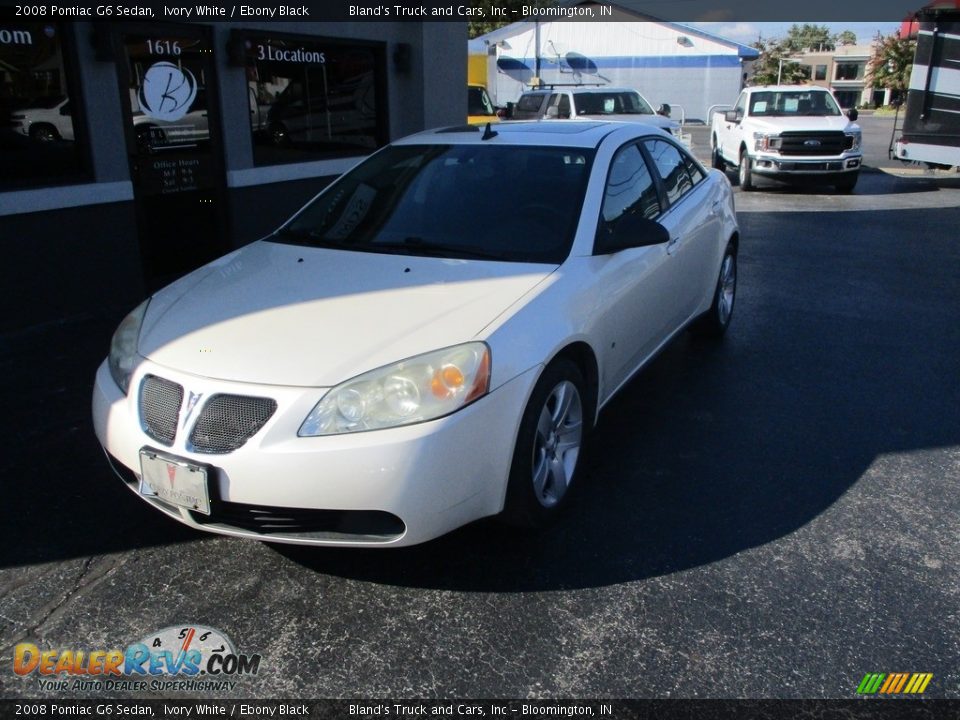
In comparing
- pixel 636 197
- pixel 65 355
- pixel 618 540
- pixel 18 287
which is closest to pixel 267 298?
pixel 618 540

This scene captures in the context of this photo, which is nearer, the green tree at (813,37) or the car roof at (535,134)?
the car roof at (535,134)

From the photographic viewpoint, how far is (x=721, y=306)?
5898mm

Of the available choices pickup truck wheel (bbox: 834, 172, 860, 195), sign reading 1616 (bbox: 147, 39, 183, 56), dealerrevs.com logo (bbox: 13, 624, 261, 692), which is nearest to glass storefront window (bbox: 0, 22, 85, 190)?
sign reading 1616 (bbox: 147, 39, 183, 56)

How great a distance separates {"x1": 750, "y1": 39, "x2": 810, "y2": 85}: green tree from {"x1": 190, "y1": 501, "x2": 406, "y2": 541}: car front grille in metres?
73.5

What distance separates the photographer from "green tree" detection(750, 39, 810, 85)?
73188 mm

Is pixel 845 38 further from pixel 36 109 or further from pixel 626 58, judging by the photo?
pixel 36 109

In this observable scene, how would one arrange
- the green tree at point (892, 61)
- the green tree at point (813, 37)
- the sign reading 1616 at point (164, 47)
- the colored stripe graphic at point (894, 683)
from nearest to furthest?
the colored stripe graphic at point (894, 683) → the sign reading 1616 at point (164, 47) → the green tree at point (892, 61) → the green tree at point (813, 37)

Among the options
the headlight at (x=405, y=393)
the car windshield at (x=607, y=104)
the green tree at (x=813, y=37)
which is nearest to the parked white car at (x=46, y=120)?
the headlight at (x=405, y=393)

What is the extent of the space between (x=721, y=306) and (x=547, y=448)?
3.02 metres

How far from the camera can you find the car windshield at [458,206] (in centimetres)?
383

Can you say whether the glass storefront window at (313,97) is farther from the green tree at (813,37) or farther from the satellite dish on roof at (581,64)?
the green tree at (813,37)

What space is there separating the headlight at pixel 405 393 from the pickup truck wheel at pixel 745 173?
13.6 metres

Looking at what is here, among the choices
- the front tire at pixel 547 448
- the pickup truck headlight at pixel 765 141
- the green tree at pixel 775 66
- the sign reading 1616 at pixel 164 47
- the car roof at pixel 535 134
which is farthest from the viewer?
the green tree at pixel 775 66

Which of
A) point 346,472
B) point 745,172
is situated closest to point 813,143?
point 745,172
